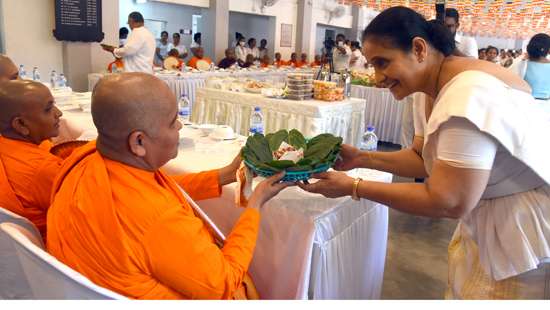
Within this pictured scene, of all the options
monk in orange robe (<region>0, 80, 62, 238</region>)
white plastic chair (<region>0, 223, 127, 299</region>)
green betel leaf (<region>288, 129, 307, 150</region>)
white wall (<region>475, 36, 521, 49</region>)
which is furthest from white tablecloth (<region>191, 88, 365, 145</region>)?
white wall (<region>475, 36, 521, 49</region>)

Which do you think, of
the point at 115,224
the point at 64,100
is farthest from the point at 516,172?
the point at 64,100

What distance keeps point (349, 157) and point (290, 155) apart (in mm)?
285

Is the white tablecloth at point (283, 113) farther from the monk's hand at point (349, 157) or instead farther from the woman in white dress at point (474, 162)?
the woman in white dress at point (474, 162)

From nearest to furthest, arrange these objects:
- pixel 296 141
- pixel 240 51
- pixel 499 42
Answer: pixel 296 141 < pixel 240 51 < pixel 499 42

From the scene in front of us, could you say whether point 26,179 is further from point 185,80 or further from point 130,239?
point 185,80

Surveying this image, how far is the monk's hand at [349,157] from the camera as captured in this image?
160 cm

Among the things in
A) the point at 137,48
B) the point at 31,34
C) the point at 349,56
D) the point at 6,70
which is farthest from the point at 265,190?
the point at 349,56

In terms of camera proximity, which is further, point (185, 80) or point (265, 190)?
point (185, 80)

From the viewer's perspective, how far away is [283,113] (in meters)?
4.21

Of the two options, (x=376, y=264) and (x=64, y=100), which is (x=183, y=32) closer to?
(x=64, y=100)

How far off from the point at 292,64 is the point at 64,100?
276 inches

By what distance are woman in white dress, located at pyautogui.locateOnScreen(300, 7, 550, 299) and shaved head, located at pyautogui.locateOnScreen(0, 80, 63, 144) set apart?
106 centimetres

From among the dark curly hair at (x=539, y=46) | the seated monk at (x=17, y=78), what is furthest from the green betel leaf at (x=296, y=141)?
the dark curly hair at (x=539, y=46)

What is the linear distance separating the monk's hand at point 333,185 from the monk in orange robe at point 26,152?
87cm
